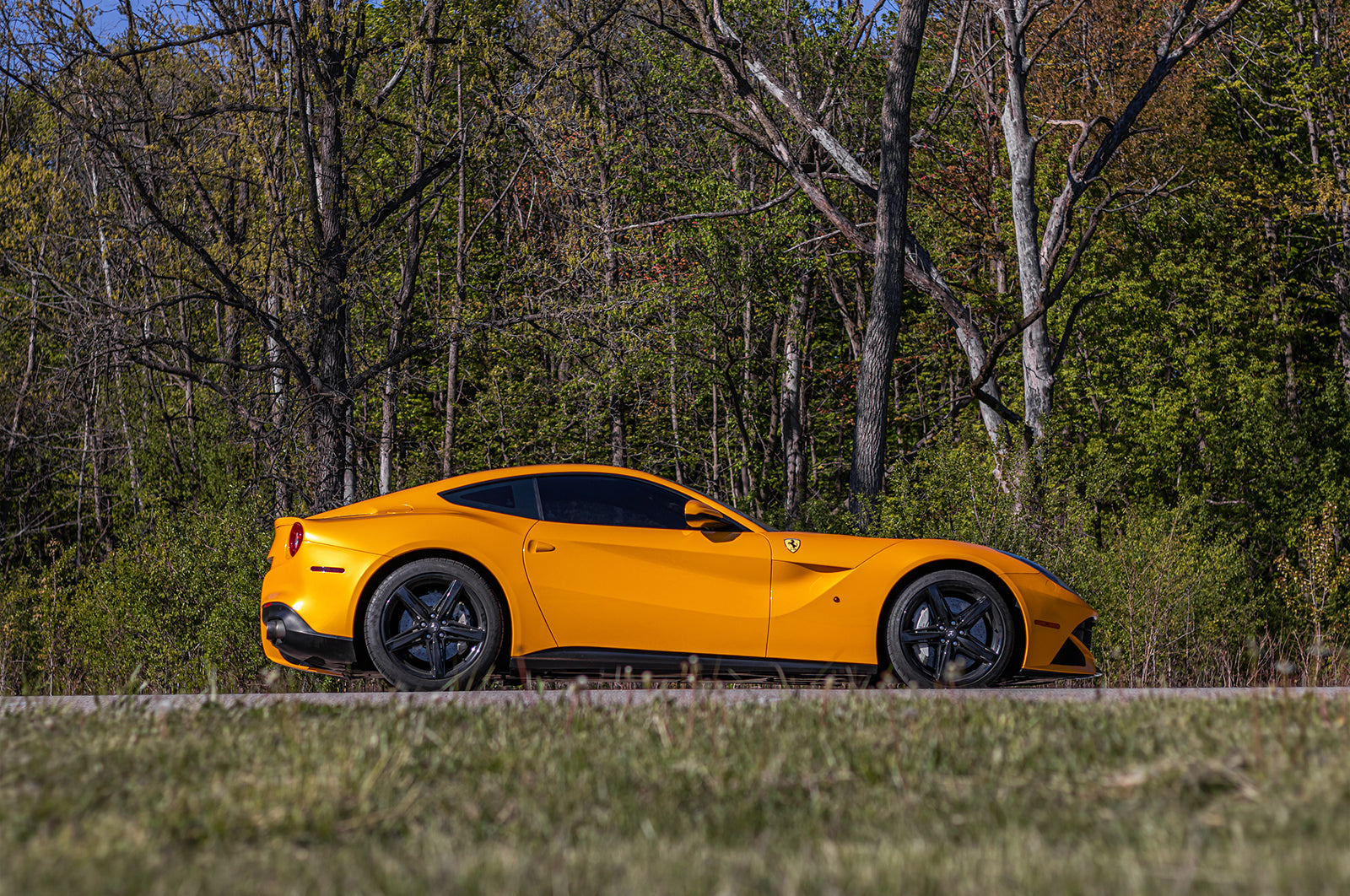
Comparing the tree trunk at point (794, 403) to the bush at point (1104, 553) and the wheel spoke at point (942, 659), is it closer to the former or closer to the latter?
the bush at point (1104, 553)

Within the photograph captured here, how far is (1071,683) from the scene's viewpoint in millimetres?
10188

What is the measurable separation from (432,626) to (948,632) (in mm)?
3110

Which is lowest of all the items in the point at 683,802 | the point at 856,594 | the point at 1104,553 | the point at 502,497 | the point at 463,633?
the point at 683,802

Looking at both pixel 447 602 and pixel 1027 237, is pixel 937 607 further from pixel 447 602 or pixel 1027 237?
pixel 1027 237

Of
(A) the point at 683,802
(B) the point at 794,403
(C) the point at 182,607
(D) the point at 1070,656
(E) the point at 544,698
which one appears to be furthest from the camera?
(B) the point at 794,403

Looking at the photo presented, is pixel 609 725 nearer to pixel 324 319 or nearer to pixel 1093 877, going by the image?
pixel 1093 877

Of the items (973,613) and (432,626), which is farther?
(973,613)

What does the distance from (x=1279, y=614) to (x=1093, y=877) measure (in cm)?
2336

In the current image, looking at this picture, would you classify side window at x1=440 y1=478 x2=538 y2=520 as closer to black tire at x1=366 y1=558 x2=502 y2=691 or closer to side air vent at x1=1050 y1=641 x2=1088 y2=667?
black tire at x1=366 y1=558 x2=502 y2=691

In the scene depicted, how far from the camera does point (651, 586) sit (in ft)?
→ 23.4

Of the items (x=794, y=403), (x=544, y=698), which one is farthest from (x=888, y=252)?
(x=544, y=698)

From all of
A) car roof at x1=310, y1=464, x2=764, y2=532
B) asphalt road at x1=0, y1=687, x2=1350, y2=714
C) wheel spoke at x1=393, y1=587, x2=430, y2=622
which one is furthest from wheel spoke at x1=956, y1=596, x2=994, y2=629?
wheel spoke at x1=393, y1=587, x2=430, y2=622

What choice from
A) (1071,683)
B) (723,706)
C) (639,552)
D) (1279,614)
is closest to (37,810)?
(723,706)

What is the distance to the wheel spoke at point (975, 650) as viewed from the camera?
7332 mm
